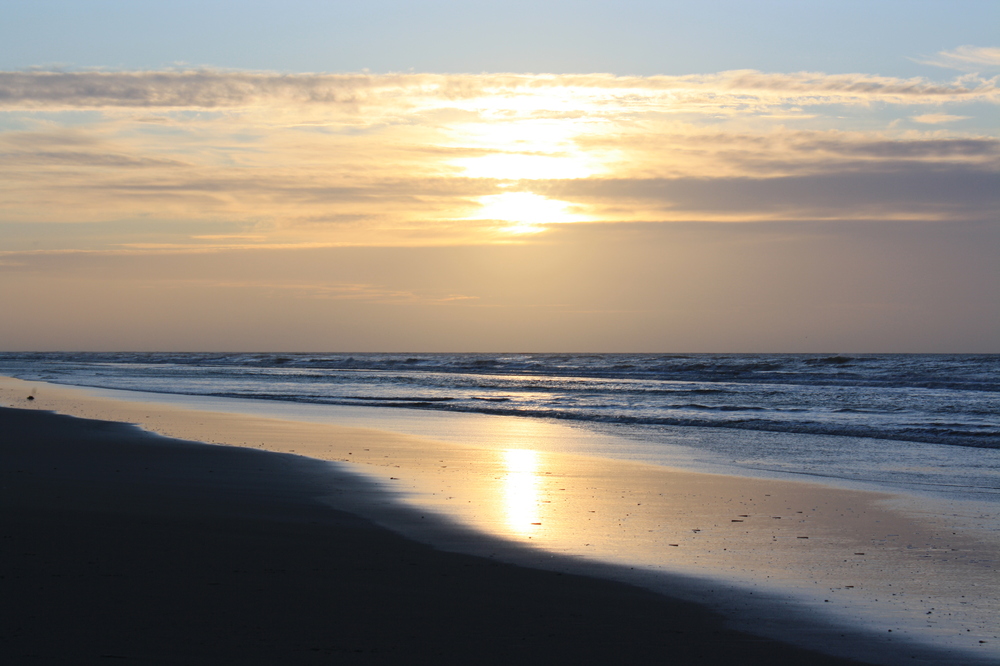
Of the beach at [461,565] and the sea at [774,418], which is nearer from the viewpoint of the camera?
the beach at [461,565]

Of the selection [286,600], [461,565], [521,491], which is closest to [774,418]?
[521,491]

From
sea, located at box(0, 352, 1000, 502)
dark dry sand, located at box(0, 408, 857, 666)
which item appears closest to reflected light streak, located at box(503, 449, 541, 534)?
dark dry sand, located at box(0, 408, 857, 666)

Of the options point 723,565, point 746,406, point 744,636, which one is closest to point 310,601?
point 744,636

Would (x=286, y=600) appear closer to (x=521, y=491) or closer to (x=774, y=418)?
(x=521, y=491)

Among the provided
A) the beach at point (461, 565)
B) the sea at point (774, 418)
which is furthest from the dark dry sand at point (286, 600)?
the sea at point (774, 418)

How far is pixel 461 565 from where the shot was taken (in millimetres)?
6320

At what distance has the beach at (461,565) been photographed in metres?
4.62

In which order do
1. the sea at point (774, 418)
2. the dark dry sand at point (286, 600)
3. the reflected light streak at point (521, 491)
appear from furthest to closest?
1. the sea at point (774, 418)
2. the reflected light streak at point (521, 491)
3. the dark dry sand at point (286, 600)

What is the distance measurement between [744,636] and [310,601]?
8.69ft

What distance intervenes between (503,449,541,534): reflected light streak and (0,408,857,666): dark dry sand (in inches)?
54.9

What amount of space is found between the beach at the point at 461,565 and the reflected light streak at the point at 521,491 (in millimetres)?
51

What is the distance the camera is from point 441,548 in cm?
686

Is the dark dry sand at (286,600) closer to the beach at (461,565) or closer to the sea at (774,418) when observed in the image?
the beach at (461,565)

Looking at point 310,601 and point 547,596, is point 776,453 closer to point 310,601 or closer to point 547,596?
point 547,596
